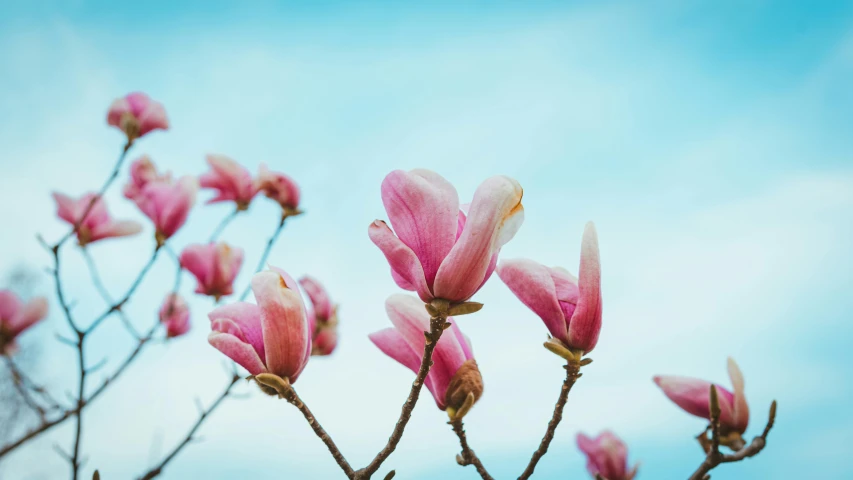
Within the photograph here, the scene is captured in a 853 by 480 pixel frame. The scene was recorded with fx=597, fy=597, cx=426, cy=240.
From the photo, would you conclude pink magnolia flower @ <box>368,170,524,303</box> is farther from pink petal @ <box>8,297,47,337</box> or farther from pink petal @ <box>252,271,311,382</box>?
pink petal @ <box>8,297,47,337</box>

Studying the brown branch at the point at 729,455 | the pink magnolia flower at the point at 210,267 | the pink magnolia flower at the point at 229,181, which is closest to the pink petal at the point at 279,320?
the brown branch at the point at 729,455

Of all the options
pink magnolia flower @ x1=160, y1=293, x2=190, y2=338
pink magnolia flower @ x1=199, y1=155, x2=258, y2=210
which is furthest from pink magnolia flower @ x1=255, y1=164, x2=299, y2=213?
pink magnolia flower @ x1=160, y1=293, x2=190, y2=338

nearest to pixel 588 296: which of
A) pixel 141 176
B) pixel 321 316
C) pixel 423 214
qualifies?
pixel 423 214

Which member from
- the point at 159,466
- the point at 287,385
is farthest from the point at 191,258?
the point at 287,385

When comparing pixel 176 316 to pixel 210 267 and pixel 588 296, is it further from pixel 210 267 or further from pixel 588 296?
pixel 588 296

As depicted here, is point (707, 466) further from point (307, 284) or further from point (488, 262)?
point (307, 284)

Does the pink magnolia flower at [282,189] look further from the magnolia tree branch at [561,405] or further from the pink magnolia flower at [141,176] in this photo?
the magnolia tree branch at [561,405]
